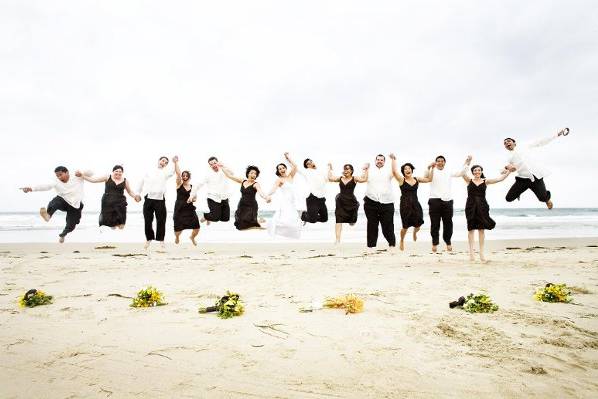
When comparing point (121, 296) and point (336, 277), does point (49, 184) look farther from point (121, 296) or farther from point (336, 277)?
point (336, 277)

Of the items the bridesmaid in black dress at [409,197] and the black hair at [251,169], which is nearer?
the black hair at [251,169]

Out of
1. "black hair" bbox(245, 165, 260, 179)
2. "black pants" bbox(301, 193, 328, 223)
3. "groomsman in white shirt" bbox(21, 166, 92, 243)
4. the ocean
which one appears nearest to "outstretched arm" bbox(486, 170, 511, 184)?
"black pants" bbox(301, 193, 328, 223)

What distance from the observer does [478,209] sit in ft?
24.6

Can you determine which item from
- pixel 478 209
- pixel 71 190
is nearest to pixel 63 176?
pixel 71 190

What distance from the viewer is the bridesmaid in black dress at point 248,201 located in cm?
893

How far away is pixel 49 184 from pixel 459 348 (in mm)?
9503

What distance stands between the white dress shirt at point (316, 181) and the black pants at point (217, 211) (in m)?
2.21

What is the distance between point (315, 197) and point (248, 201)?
1791 mm

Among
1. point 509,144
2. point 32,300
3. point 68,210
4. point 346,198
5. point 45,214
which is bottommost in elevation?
point 32,300

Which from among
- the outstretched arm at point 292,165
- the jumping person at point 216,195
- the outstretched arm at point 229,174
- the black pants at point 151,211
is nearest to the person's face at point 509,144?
the outstretched arm at point 292,165

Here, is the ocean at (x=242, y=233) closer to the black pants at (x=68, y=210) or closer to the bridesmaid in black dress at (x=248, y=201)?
the bridesmaid in black dress at (x=248, y=201)

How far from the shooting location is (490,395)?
7.86 feet

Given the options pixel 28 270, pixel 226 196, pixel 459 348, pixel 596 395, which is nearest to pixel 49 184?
pixel 28 270

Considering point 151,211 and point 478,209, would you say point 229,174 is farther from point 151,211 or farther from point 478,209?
point 478,209
